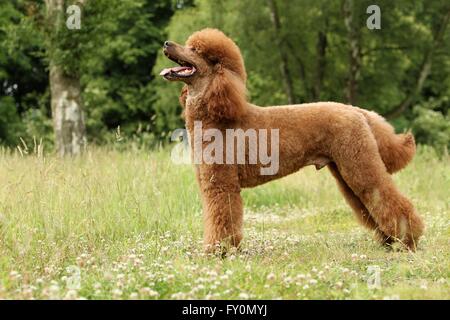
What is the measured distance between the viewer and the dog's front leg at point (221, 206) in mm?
5441

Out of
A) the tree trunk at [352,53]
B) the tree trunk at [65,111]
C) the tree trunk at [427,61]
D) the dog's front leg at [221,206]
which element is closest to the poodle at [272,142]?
the dog's front leg at [221,206]

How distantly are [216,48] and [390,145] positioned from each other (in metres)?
1.88

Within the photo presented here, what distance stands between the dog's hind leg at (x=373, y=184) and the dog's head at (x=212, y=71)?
1.06 metres

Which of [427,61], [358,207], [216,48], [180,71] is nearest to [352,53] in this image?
[427,61]

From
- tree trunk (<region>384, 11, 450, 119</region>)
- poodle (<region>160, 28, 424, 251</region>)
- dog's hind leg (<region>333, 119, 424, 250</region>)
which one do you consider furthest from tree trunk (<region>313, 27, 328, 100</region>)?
dog's hind leg (<region>333, 119, 424, 250</region>)

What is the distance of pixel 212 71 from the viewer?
5492mm

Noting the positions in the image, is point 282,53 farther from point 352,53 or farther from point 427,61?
point 427,61

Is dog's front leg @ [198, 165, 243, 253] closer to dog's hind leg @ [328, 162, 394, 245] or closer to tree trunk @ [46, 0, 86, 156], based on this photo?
dog's hind leg @ [328, 162, 394, 245]

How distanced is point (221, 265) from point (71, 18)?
7490 mm

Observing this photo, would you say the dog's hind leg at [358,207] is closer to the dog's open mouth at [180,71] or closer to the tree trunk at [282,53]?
the dog's open mouth at [180,71]

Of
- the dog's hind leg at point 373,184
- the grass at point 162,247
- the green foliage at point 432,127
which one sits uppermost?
the dog's hind leg at point 373,184

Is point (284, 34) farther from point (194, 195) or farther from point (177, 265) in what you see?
point (177, 265)

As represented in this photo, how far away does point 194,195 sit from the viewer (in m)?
8.02

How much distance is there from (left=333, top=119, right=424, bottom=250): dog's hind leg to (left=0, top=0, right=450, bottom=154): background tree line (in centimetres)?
698
